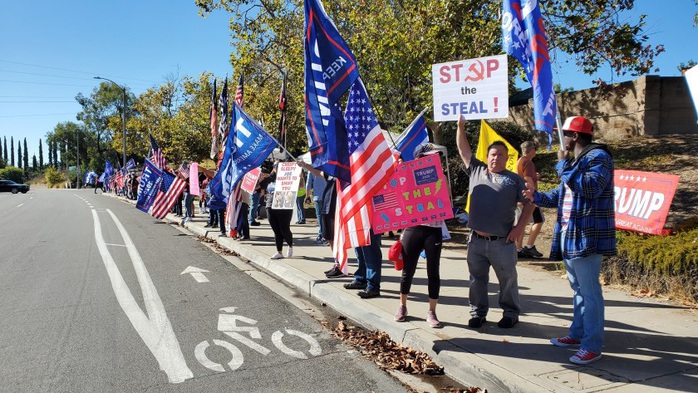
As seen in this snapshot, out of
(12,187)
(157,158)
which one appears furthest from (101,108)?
(157,158)

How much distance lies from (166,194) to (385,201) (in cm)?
1182

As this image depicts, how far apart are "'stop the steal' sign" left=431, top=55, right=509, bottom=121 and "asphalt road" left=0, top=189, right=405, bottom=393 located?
296cm

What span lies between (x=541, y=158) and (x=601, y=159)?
1342cm

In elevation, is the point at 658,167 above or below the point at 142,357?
above

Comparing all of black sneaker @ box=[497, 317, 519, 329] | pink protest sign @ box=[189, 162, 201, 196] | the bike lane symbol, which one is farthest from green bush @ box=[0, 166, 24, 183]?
black sneaker @ box=[497, 317, 519, 329]

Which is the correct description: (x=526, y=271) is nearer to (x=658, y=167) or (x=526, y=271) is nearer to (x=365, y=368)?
(x=365, y=368)

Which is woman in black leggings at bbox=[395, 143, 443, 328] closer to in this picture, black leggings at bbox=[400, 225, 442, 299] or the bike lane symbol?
black leggings at bbox=[400, 225, 442, 299]

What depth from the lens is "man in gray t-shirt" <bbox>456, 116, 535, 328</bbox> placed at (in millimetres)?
4965

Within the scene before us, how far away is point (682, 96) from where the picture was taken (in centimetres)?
1441

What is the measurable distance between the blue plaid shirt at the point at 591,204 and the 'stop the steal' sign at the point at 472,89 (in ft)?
5.48

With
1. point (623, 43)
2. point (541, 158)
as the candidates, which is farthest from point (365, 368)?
point (541, 158)

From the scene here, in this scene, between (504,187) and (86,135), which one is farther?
(86,135)

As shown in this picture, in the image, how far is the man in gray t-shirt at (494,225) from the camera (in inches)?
195

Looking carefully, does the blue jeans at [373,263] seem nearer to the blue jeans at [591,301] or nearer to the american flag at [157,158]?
the blue jeans at [591,301]
